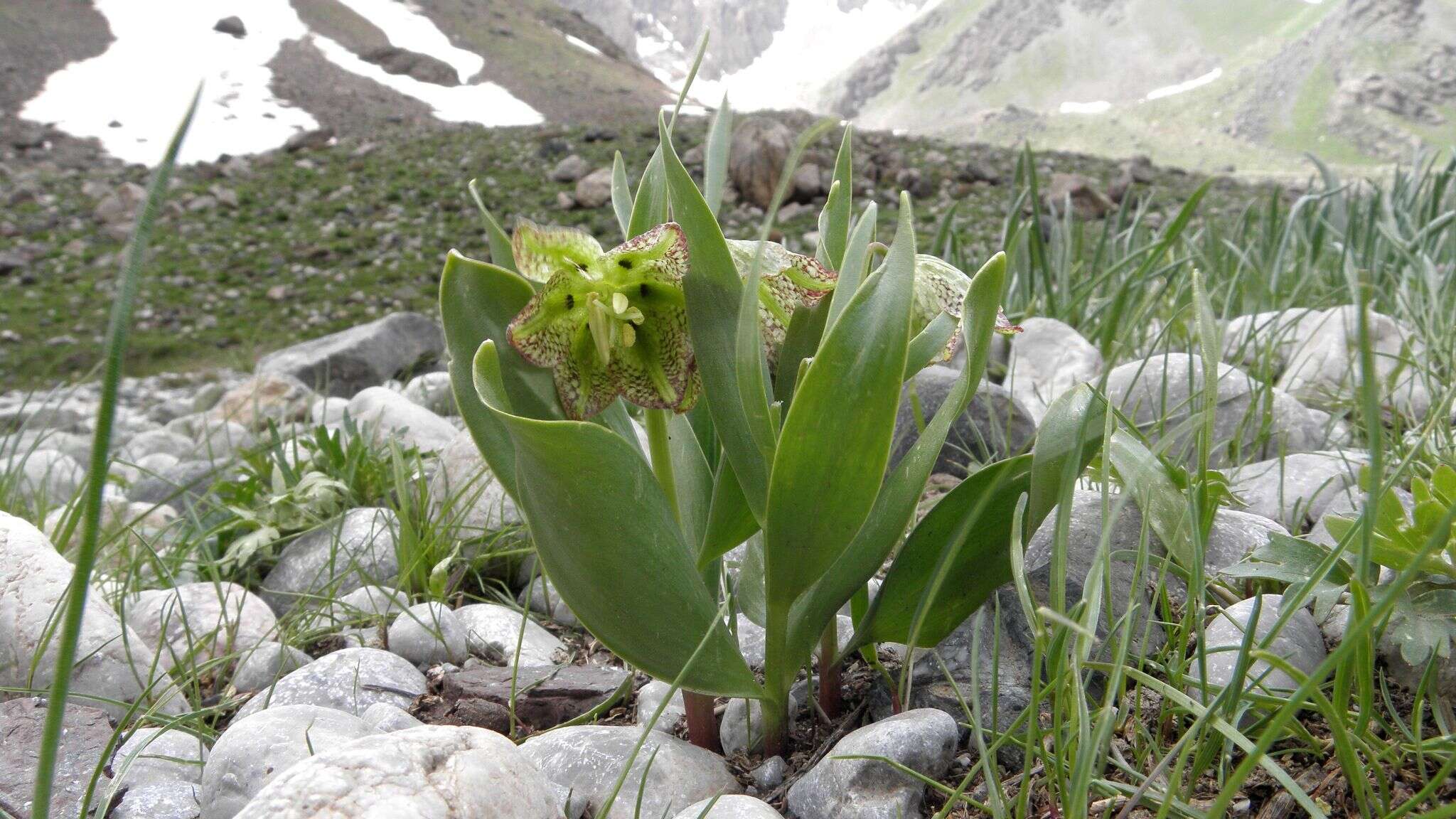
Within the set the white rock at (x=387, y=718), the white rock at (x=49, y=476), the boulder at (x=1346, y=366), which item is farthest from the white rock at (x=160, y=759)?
the boulder at (x=1346, y=366)

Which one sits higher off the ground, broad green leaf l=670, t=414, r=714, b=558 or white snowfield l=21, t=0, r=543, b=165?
broad green leaf l=670, t=414, r=714, b=558

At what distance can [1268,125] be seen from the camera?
3831 cm

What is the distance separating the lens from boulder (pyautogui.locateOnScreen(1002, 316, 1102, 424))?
1929mm

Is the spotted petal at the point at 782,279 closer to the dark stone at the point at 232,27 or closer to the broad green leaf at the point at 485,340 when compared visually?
the broad green leaf at the point at 485,340

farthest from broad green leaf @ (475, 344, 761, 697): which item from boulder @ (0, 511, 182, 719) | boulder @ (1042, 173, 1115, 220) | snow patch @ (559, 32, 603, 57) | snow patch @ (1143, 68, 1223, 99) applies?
snow patch @ (1143, 68, 1223, 99)

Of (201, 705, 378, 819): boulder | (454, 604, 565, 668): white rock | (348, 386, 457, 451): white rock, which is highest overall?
(201, 705, 378, 819): boulder

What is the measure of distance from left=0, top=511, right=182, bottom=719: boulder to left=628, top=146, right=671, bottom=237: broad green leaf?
0.71 metres

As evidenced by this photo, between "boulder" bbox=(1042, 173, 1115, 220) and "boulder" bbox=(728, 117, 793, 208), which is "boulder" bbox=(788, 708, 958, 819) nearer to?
"boulder" bbox=(1042, 173, 1115, 220)

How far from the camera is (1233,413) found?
1524 millimetres

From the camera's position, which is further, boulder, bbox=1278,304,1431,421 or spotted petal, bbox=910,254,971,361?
boulder, bbox=1278,304,1431,421

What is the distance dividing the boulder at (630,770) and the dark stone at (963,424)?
0.69 metres

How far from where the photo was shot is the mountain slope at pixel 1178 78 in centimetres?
3572

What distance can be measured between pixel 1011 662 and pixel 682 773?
0.31 metres

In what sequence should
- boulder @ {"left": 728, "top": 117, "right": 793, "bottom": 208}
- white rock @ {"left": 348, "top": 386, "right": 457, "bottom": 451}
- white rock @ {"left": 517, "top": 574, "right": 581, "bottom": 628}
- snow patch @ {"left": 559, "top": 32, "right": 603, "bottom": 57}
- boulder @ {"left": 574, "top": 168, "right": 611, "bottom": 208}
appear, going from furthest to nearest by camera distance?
snow patch @ {"left": 559, "top": 32, "right": 603, "bottom": 57} < boulder @ {"left": 574, "top": 168, "right": 611, "bottom": 208} < boulder @ {"left": 728, "top": 117, "right": 793, "bottom": 208} < white rock @ {"left": 348, "top": 386, "right": 457, "bottom": 451} < white rock @ {"left": 517, "top": 574, "right": 581, "bottom": 628}
